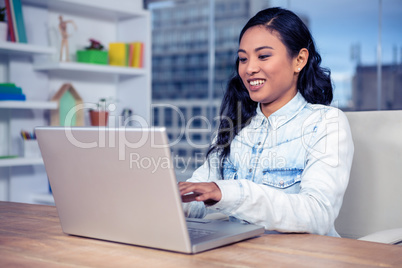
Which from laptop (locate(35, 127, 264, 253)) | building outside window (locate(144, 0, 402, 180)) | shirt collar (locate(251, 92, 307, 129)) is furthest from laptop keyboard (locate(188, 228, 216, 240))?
building outside window (locate(144, 0, 402, 180))

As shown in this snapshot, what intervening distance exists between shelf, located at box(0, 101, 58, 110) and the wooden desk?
1.66 m

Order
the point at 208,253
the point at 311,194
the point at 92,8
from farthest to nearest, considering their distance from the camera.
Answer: the point at 92,8
the point at 311,194
the point at 208,253

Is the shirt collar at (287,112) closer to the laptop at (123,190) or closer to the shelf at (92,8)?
the laptop at (123,190)

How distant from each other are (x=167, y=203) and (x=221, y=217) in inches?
23.3

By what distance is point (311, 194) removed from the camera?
3.72 ft

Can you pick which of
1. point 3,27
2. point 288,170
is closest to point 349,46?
point 3,27

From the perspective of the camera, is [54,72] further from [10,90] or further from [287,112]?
[287,112]

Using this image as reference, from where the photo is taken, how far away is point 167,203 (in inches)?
31.4

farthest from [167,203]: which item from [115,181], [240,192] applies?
[240,192]

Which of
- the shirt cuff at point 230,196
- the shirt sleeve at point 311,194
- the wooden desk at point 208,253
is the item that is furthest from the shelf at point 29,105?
the shirt cuff at point 230,196

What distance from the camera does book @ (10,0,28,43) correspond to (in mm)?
2631

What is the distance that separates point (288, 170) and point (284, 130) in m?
0.14

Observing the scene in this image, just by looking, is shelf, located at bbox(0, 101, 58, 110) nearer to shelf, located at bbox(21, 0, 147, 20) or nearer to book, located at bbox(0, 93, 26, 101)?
book, located at bbox(0, 93, 26, 101)

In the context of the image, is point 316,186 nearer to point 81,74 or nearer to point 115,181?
point 115,181
